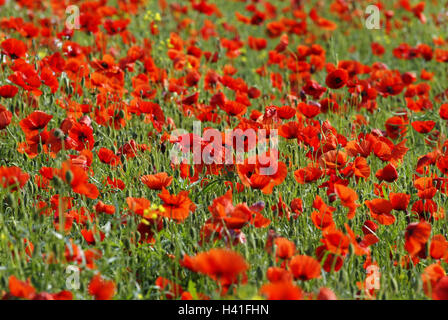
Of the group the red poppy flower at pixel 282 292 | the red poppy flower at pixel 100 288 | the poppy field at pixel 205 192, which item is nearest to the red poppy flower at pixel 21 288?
the poppy field at pixel 205 192

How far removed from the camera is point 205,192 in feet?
7.84

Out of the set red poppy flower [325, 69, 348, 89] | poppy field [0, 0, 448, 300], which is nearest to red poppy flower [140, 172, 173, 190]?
poppy field [0, 0, 448, 300]


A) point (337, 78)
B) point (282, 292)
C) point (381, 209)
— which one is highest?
point (337, 78)

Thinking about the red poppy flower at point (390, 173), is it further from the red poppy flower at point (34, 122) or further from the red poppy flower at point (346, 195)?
the red poppy flower at point (34, 122)

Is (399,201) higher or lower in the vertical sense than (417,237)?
higher

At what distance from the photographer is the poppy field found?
70.4 inches

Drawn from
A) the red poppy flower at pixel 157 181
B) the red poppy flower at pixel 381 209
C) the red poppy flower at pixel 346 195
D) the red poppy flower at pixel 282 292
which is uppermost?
the red poppy flower at pixel 157 181

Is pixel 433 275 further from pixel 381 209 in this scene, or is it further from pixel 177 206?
pixel 177 206

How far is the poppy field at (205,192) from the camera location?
1788 millimetres

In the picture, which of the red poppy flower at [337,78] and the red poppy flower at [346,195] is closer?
the red poppy flower at [346,195]

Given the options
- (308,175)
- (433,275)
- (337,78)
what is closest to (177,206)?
(308,175)

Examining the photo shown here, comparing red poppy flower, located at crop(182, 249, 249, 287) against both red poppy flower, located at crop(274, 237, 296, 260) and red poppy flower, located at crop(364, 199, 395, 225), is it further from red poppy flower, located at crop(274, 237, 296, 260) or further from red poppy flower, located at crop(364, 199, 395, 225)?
red poppy flower, located at crop(364, 199, 395, 225)
